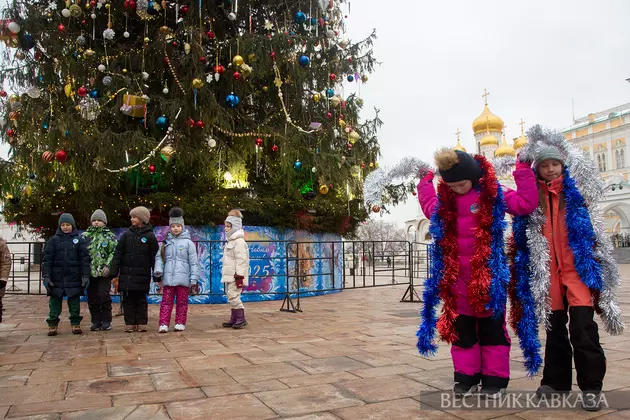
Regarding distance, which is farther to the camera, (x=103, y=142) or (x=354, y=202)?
(x=354, y=202)

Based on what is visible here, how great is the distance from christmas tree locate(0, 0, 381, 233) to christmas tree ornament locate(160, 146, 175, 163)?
3 centimetres

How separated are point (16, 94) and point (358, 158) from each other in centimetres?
699

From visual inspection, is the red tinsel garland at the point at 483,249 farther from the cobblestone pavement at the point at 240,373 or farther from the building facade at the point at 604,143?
the building facade at the point at 604,143

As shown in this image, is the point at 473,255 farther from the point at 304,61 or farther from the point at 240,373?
the point at 304,61

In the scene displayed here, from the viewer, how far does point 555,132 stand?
11.5 feet

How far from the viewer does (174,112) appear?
30.8 ft

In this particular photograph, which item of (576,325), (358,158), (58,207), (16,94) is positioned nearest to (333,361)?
(576,325)

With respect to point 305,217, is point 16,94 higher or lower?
higher

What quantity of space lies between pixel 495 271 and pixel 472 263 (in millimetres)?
148

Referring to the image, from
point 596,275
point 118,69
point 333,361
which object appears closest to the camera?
point 596,275

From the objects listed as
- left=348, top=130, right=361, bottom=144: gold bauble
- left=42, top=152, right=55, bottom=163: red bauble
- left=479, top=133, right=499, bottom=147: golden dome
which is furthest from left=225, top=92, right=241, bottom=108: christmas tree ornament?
left=479, top=133, right=499, bottom=147: golden dome

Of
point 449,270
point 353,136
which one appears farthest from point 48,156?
point 449,270

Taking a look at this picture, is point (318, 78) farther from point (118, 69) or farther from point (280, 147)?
point (118, 69)

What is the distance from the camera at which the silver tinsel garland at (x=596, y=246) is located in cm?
322
